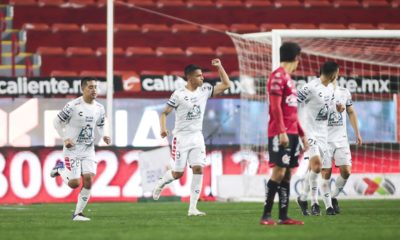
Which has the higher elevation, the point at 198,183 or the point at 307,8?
the point at 307,8

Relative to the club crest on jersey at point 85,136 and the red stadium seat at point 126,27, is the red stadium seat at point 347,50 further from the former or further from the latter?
the club crest on jersey at point 85,136

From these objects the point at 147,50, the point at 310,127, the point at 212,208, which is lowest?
the point at 212,208

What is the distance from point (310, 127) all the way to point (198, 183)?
1712mm

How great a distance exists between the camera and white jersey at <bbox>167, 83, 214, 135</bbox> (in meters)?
13.5

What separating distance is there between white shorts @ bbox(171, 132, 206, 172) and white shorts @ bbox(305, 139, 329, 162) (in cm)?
144

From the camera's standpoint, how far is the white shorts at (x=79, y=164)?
42.9 feet

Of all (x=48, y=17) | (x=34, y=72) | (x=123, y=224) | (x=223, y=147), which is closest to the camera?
(x=123, y=224)

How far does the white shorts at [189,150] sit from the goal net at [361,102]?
5.05 meters

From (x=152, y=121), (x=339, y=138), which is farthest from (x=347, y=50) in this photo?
(x=339, y=138)

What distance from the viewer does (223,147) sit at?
1934 cm

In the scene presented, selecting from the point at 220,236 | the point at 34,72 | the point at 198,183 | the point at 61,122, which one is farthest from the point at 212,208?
the point at 34,72

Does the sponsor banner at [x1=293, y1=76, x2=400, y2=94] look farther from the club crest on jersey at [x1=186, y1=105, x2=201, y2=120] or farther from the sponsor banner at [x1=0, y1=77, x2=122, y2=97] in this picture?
the club crest on jersey at [x1=186, y1=105, x2=201, y2=120]

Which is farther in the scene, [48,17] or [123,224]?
[48,17]

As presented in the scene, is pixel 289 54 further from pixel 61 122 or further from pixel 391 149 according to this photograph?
pixel 391 149
